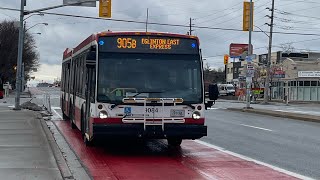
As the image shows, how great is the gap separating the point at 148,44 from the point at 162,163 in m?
2.83

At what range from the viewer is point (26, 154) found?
35.4ft

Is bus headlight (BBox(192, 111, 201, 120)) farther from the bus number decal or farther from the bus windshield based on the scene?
the bus number decal

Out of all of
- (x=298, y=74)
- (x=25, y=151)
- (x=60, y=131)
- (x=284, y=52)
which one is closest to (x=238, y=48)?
(x=284, y=52)

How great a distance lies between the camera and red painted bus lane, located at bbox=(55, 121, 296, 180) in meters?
9.48

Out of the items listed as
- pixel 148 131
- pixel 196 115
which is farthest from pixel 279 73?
pixel 148 131

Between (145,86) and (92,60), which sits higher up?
(92,60)

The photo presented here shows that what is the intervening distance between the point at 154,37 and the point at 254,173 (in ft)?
Answer: 13.3

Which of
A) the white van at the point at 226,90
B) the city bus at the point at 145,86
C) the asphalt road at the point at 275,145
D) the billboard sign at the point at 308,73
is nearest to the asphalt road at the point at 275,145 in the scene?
the asphalt road at the point at 275,145

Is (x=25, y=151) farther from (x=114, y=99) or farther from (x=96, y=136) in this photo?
(x=114, y=99)

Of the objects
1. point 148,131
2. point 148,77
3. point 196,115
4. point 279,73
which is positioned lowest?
point 148,131

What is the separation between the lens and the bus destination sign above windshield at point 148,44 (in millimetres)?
11680

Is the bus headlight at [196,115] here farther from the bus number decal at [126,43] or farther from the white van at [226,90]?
the white van at [226,90]

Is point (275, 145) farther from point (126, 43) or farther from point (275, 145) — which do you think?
point (126, 43)

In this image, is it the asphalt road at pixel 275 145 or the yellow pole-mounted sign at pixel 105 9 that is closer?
the asphalt road at pixel 275 145
